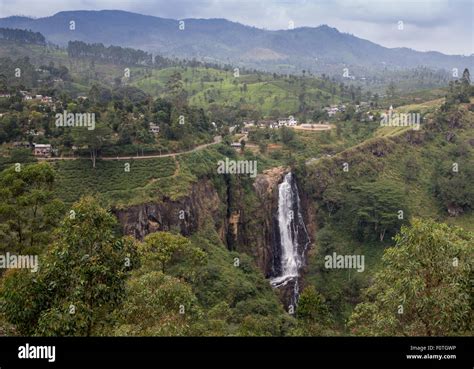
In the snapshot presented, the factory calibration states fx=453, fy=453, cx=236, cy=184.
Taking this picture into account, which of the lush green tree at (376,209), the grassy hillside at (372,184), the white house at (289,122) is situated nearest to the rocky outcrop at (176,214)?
the grassy hillside at (372,184)

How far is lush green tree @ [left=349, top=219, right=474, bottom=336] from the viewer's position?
630 cm

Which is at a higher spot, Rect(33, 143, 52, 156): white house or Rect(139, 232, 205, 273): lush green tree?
Rect(33, 143, 52, 156): white house

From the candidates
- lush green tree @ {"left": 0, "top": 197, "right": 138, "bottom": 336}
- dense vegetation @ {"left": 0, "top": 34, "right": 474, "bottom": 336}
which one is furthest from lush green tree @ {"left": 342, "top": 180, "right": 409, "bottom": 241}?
lush green tree @ {"left": 0, "top": 197, "right": 138, "bottom": 336}

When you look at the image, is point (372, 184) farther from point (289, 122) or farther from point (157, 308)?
point (157, 308)

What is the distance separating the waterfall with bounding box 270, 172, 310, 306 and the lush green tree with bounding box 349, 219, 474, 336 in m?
22.1

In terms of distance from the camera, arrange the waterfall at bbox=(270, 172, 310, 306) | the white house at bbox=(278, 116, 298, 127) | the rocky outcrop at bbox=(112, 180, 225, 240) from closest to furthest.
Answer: the rocky outcrop at bbox=(112, 180, 225, 240) < the waterfall at bbox=(270, 172, 310, 306) < the white house at bbox=(278, 116, 298, 127)

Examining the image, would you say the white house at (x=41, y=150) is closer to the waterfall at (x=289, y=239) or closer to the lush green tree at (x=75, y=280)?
the waterfall at (x=289, y=239)

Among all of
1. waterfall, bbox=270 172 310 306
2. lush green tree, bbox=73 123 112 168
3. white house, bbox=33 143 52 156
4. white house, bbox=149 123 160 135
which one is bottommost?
waterfall, bbox=270 172 310 306

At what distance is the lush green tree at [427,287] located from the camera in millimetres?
6301

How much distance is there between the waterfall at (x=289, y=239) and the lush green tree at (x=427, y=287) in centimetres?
2215

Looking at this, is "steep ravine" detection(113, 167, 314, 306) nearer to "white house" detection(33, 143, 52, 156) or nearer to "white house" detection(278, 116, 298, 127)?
"white house" detection(33, 143, 52, 156)

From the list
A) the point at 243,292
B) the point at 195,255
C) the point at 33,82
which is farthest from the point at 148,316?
the point at 33,82
